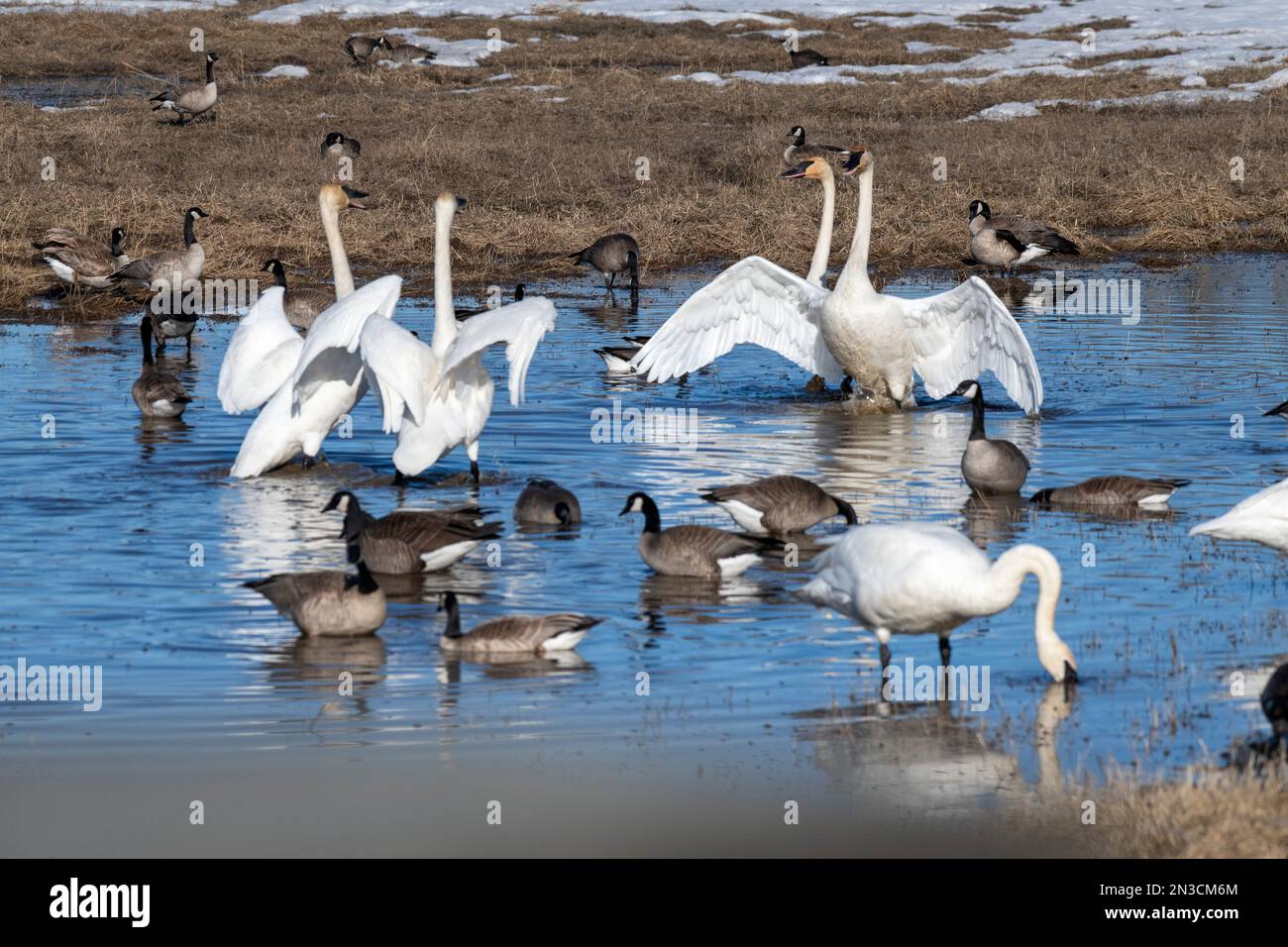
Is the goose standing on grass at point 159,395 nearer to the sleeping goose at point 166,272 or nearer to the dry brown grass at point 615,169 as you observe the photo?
the sleeping goose at point 166,272

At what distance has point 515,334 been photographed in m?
10.0

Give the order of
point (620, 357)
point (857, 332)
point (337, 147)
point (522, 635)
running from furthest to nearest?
point (337, 147)
point (620, 357)
point (857, 332)
point (522, 635)

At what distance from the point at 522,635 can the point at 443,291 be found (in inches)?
187

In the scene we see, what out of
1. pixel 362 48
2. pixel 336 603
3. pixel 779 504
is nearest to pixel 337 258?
pixel 779 504

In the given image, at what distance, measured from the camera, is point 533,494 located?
10.3 m

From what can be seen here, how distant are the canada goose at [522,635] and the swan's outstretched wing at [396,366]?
9.65 ft

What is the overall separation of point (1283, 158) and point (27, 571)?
74.2 ft

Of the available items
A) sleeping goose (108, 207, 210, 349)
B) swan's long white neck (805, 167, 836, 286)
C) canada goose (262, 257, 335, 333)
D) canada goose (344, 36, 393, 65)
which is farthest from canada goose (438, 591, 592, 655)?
canada goose (344, 36, 393, 65)

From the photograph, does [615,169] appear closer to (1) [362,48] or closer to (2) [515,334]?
(2) [515,334]

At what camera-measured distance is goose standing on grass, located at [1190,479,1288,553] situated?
25.8 ft

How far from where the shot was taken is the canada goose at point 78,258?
17719 millimetres

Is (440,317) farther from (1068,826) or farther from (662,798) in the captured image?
(1068,826)

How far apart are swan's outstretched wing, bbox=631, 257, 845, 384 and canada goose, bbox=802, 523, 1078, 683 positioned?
7372 mm

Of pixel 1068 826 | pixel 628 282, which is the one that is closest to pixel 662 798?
pixel 1068 826
